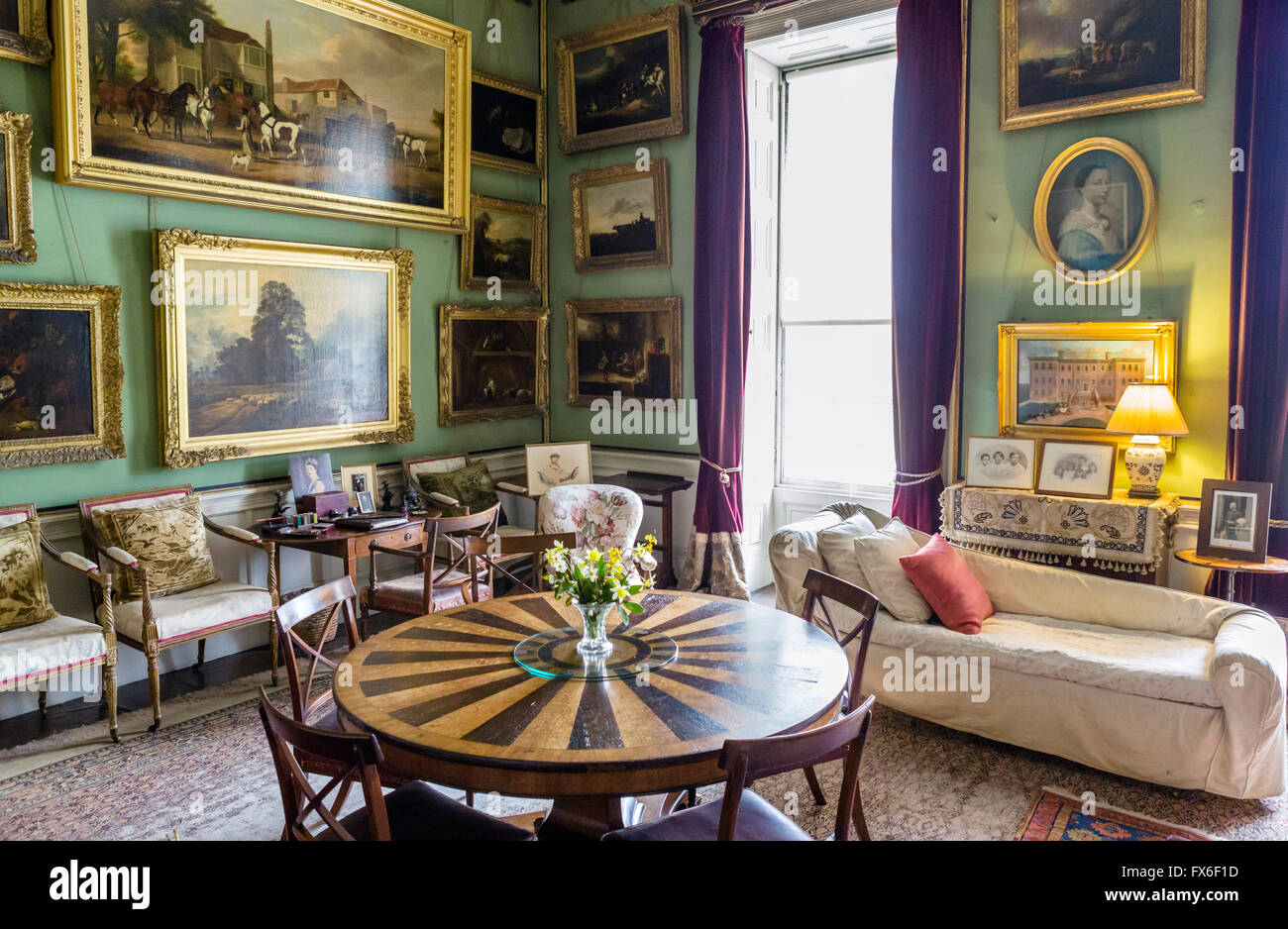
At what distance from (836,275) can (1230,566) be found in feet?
10.9

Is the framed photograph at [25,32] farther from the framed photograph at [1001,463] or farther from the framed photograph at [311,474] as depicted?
the framed photograph at [1001,463]

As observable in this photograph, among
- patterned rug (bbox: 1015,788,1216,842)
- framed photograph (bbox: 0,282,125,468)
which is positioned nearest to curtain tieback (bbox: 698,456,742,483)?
patterned rug (bbox: 1015,788,1216,842)

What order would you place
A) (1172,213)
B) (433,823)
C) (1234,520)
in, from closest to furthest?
(433,823) < (1234,520) < (1172,213)

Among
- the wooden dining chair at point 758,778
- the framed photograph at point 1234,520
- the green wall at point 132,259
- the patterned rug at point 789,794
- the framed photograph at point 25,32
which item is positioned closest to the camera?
the wooden dining chair at point 758,778

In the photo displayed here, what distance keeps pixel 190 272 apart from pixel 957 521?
186 inches

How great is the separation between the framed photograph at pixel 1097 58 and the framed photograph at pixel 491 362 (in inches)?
151

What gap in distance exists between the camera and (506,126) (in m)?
7.12

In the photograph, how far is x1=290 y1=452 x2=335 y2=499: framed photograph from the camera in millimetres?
5527

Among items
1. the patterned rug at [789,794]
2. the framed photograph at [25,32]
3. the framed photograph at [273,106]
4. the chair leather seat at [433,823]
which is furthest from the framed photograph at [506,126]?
the chair leather seat at [433,823]

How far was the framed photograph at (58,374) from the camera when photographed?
4.53 metres

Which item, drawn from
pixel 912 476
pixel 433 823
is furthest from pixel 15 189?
pixel 912 476

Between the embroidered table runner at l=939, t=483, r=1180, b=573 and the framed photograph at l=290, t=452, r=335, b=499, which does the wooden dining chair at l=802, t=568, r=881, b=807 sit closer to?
the embroidered table runner at l=939, t=483, r=1180, b=573

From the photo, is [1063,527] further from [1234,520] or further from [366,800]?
[366,800]

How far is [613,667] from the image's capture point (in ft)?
Result: 9.52
